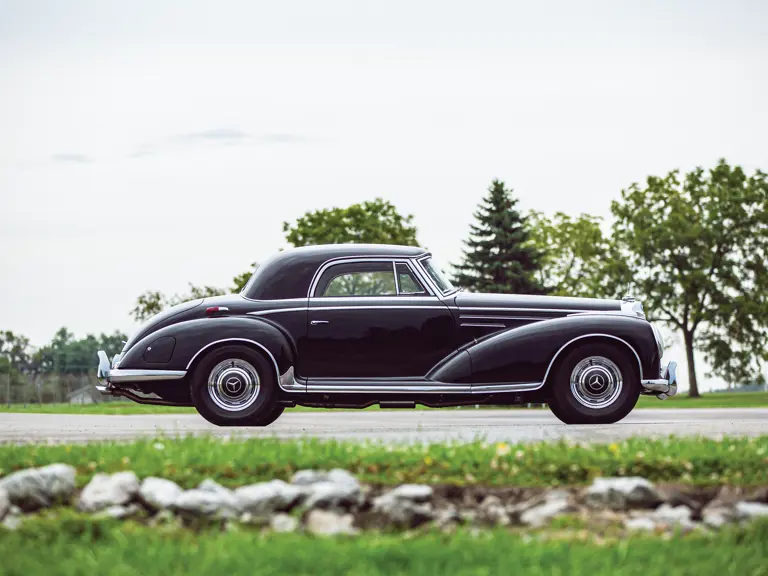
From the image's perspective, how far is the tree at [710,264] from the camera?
48.0 meters

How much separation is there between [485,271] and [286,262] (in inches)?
1224

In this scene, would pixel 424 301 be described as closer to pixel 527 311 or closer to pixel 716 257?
pixel 527 311

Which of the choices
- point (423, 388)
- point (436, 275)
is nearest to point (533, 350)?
point (423, 388)

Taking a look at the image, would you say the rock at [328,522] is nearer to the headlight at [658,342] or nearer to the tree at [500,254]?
the headlight at [658,342]

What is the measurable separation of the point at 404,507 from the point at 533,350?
5574 mm

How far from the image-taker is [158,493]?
6773 millimetres

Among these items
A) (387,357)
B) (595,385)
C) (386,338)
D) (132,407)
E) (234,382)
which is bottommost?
(132,407)

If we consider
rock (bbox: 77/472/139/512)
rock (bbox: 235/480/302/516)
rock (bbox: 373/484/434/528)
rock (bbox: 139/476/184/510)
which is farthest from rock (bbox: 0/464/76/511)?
rock (bbox: 373/484/434/528)

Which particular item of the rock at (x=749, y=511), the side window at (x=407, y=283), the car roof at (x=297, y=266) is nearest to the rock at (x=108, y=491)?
the rock at (x=749, y=511)

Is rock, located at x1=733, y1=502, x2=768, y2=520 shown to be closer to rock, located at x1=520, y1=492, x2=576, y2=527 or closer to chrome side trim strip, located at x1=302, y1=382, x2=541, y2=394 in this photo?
rock, located at x1=520, y1=492, x2=576, y2=527

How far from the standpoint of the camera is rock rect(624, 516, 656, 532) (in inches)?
254

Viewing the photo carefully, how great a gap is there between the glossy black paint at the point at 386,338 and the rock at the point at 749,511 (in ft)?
17.2

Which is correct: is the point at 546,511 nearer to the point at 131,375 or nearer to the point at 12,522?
the point at 12,522

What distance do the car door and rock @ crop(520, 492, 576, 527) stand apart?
5188 mm
